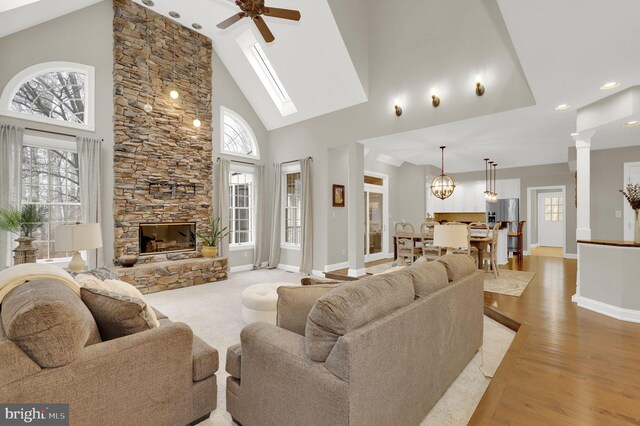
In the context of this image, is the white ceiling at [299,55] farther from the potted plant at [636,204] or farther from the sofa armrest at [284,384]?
the sofa armrest at [284,384]

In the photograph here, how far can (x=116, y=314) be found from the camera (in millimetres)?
1673

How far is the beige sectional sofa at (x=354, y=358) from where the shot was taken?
132cm

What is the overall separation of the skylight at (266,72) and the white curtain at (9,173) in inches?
165

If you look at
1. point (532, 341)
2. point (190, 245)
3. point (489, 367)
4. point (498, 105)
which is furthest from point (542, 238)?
point (190, 245)

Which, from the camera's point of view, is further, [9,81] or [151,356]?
[9,81]

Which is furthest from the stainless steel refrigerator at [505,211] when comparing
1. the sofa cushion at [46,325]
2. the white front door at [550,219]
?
the sofa cushion at [46,325]

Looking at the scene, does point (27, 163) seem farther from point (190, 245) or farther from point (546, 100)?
point (546, 100)

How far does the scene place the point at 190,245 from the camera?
6.27 m

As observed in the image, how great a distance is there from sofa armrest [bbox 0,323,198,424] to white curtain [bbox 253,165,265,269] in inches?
219

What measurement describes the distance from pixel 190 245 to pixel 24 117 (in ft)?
10.6

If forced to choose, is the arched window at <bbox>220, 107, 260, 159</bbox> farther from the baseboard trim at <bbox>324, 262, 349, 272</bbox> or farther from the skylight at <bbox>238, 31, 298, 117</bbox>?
the baseboard trim at <bbox>324, 262, 349, 272</bbox>

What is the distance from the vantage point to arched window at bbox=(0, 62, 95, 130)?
175 inches

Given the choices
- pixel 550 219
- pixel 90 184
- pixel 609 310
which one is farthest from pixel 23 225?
pixel 550 219

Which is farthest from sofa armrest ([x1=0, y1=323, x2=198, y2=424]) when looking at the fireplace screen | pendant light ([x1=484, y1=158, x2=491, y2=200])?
pendant light ([x1=484, y1=158, x2=491, y2=200])
